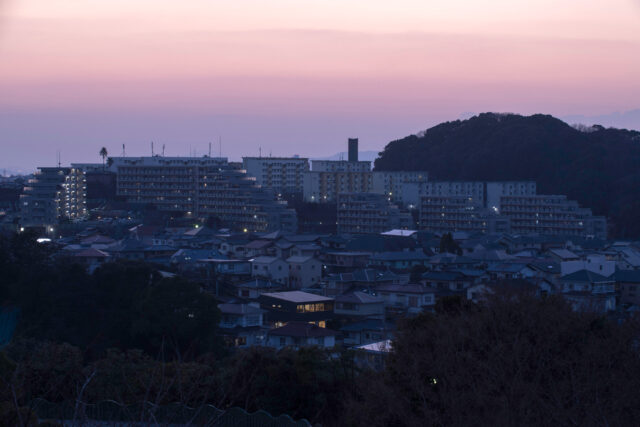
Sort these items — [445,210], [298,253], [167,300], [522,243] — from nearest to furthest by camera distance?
[167,300], [298,253], [522,243], [445,210]

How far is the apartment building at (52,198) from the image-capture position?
2375 centimetres

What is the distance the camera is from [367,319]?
10.2m

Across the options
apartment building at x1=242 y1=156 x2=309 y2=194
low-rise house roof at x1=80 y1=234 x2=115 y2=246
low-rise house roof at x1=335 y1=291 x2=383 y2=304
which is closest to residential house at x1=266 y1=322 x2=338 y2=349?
low-rise house roof at x1=335 y1=291 x2=383 y2=304

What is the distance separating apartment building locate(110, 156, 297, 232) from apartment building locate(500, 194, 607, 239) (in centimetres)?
657

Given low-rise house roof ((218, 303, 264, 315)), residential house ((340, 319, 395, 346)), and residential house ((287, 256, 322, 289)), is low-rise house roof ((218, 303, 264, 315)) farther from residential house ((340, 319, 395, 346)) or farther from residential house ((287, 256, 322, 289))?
residential house ((287, 256, 322, 289))

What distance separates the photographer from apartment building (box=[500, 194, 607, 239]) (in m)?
22.5

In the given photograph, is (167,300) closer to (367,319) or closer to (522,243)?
(367,319)

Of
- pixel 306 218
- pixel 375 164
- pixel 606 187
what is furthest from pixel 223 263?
A: pixel 375 164

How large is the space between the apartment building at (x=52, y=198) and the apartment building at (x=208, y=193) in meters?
1.84

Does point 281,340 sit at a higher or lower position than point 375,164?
lower

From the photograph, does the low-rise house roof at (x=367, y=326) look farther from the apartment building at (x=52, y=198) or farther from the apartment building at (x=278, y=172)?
the apartment building at (x=278, y=172)

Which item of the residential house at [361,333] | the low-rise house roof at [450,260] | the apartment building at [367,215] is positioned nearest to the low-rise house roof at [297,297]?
the residential house at [361,333]

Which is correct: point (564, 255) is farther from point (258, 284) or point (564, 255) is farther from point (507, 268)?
point (258, 284)

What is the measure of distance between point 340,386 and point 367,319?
4.72 meters
